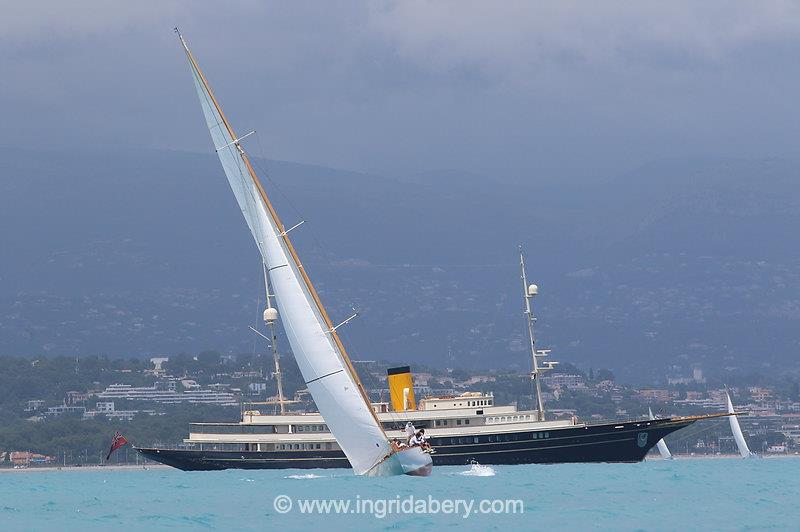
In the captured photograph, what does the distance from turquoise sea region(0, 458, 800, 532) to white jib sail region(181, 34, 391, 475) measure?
2.86 metres

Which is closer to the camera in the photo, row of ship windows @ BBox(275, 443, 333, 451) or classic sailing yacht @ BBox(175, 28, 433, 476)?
classic sailing yacht @ BBox(175, 28, 433, 476)

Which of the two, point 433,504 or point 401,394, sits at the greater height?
point 401,394

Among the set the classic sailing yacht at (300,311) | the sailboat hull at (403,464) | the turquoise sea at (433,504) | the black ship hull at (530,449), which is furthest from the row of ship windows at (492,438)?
the classic sailing yacht at (300,311)

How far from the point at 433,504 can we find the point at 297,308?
10392 mm

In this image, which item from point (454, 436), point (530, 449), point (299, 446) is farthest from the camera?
point (299, 446)

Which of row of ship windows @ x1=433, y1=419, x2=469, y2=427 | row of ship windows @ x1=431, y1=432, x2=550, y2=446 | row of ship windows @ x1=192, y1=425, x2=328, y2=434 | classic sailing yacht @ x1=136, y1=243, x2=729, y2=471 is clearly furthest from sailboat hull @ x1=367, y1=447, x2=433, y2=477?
row of ship windows @ x1=192, y1=425, x2=328, y2=434

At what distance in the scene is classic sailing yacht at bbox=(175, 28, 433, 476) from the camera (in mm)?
61406

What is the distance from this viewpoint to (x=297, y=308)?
6166cm

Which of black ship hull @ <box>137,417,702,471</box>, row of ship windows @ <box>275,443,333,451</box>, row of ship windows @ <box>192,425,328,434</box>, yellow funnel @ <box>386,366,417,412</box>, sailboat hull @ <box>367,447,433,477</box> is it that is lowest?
sailboat hull @ <box>367,447,433,477</box>

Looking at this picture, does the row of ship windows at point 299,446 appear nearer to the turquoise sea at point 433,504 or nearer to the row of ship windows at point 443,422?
the row of ship windows at point 443,422

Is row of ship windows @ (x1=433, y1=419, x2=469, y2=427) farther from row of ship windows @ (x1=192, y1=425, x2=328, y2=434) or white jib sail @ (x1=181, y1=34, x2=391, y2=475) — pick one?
white jib sail @ (x1=181, y1=34, x2=391, y2=475)

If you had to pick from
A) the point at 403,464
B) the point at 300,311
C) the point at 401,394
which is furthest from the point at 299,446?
the point at 300,311

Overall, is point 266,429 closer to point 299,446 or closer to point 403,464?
point 299,446

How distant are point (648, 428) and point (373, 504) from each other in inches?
1658
